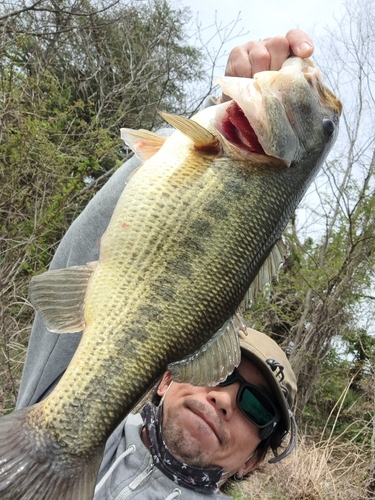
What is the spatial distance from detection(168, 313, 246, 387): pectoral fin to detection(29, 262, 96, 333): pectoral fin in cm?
35

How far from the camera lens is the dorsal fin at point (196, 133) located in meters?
1.42

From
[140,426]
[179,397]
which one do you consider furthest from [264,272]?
[140,426]

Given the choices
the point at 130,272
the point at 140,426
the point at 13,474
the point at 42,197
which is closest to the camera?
the point at 13,474

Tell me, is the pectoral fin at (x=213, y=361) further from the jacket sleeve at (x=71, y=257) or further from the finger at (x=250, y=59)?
the finger at (x=250, y=59)

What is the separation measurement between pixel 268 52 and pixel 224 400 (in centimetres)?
177

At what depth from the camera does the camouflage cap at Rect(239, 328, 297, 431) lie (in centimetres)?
251

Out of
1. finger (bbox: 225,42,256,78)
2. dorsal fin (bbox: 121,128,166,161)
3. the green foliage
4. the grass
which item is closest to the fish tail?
dorsal fin (bbox: 121,128,166,161)

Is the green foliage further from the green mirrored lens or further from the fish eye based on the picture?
the fish eye

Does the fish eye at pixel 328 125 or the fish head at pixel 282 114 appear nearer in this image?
the fish head at pixel 282 114

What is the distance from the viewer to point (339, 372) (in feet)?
35.4

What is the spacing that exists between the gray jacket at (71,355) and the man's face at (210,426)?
0.58ft

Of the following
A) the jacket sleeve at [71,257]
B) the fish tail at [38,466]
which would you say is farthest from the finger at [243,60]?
the fish tail at [38,466]

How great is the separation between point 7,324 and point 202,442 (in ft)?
12.4

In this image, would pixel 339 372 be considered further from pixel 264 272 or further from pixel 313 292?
pixel 264 272
